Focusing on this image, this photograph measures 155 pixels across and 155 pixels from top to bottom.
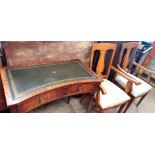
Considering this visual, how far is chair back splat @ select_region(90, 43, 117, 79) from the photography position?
4.76ft

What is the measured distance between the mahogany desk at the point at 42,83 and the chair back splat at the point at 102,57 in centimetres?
29

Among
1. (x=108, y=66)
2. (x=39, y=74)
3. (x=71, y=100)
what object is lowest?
(x=71, y=100)

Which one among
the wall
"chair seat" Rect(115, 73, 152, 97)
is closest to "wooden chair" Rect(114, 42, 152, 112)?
"chair seat" Rect(115, 73, 152, 97)

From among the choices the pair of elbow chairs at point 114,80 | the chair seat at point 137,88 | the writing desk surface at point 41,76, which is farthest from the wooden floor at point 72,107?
the writing desk surface at point 41,76

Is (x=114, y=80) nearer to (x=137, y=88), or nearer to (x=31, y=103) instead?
(x=137, y=88)

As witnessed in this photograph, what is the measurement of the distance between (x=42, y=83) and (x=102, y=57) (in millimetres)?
811

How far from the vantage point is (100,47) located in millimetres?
1449

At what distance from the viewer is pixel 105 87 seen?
151 centimetres
